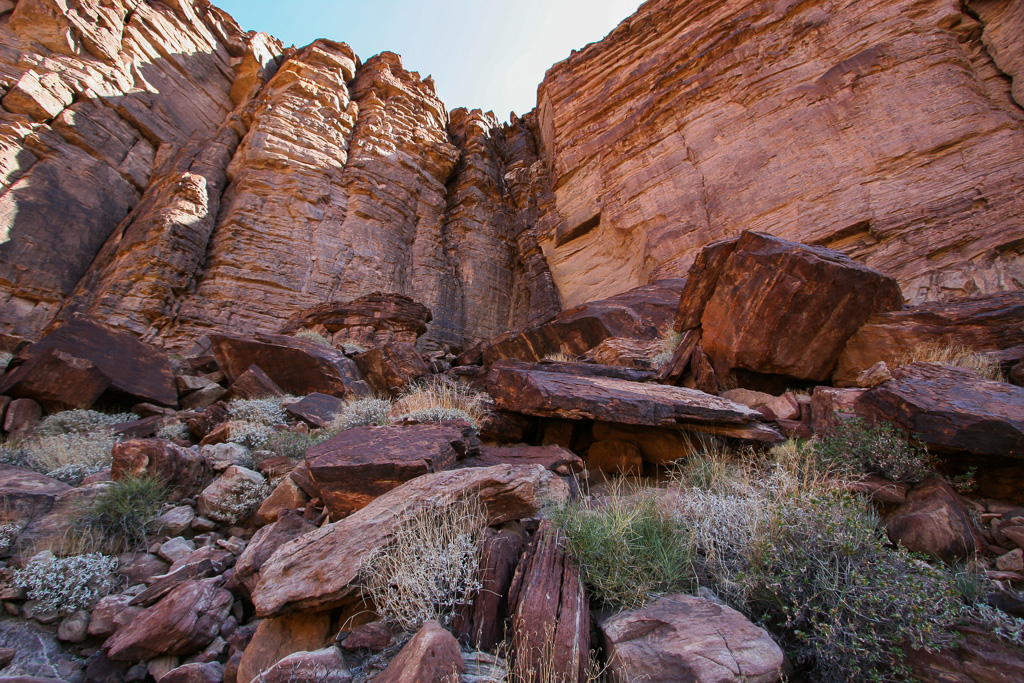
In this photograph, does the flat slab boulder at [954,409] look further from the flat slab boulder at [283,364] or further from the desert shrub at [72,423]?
the desert shrub at [72,423]

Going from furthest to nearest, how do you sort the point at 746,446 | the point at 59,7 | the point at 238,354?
the point at 59,7 < the point at 238,354 < the point at 746,446

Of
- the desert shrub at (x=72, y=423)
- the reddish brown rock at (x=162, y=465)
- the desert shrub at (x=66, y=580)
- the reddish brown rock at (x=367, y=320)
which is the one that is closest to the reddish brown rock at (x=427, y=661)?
the desert shrub at (x=66, y=580)

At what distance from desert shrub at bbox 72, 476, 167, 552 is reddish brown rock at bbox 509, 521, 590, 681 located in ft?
11.9

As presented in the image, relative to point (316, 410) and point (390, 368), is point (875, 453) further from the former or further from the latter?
point (390, 368)

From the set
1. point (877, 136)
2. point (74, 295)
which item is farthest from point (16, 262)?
point (877, 136)

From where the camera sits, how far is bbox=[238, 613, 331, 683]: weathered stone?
8.60ft

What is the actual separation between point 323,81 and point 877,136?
22.7m

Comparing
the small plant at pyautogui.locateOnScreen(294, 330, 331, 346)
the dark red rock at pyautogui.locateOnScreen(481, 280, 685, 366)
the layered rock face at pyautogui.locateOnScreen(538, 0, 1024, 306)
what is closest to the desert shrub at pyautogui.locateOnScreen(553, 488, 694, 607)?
the dark red rock at pyautogui.locateOnScreen(481, 280, 685, 366)

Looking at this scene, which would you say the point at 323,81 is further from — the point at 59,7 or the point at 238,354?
the point at 238,354

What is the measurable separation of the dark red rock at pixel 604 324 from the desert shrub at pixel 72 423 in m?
8.47

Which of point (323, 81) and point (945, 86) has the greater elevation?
point (323, 81)

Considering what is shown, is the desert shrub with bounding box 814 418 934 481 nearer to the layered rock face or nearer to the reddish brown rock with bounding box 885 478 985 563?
the reddish brown rock with bounding box 885 478 985 563

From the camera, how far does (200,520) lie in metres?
4.05

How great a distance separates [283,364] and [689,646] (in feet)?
31.1
